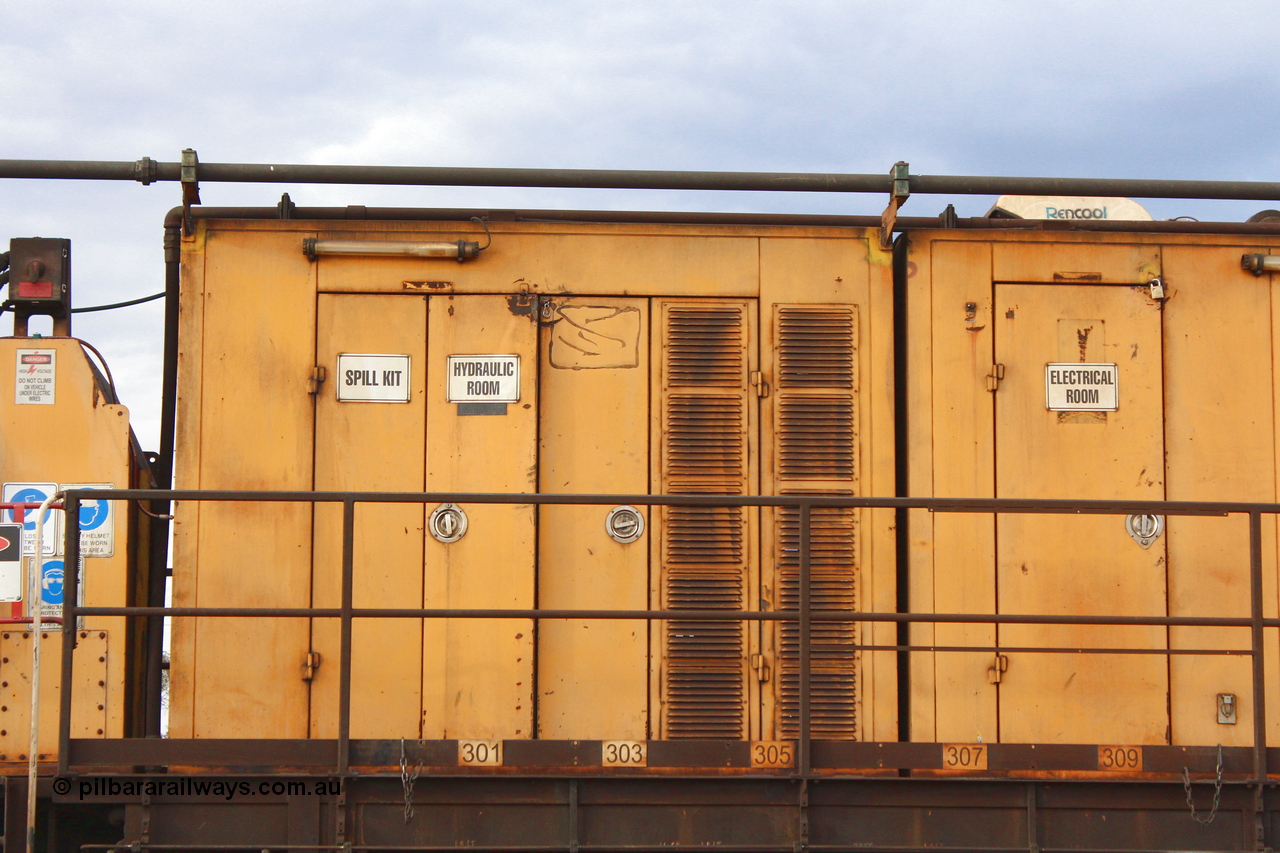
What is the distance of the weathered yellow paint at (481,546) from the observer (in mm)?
5383

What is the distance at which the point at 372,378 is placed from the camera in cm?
557

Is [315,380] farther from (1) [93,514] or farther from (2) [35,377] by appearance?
(2) [35,377]

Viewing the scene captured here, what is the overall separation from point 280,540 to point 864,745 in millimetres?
3022

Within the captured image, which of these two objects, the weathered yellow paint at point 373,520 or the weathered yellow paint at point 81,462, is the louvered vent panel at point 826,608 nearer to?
the weathered yellow paint at point 373,520

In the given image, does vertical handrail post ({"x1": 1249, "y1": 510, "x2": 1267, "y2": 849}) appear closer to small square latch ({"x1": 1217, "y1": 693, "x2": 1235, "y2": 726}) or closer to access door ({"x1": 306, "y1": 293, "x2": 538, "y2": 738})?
small square latch ({"x1": 1217, "y1": 693, "x2": 1235, "y2": 726})

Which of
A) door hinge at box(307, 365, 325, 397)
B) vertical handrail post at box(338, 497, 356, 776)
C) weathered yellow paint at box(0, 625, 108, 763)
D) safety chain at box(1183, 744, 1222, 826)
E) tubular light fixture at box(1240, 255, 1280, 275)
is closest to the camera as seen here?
vertical handrail post at box(338, 497, 356, 776)

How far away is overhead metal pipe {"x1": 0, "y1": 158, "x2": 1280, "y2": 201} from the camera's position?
5.54 metres

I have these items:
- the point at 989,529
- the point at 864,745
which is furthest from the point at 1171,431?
the point at 864,745

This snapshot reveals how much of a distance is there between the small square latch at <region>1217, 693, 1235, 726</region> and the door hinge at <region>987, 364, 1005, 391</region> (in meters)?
1.95

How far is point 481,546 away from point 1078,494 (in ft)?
10.2

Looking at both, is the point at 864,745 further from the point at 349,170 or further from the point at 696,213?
the point at 349,170

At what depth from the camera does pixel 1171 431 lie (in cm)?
566

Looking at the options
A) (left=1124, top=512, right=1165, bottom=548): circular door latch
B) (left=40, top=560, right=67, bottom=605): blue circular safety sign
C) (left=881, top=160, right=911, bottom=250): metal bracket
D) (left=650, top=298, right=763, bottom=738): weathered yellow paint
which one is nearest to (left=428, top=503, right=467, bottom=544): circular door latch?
(left=650, top=298, right=763, bottom=738): weathered yellow paint

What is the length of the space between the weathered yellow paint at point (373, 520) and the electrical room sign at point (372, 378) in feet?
0.09
